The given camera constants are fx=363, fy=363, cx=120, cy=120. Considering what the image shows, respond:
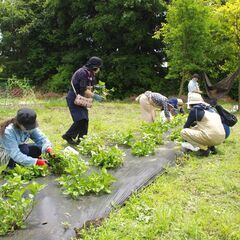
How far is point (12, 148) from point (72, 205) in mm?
1052

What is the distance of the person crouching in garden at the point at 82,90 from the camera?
5.76m

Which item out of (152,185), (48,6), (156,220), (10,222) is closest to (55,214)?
(10,222)

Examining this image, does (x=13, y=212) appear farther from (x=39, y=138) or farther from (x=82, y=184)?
(x=39, y=138)

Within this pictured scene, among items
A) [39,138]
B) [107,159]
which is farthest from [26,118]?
[107,159]

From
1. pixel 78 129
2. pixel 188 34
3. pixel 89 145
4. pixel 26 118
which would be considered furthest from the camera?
pixel 188 34

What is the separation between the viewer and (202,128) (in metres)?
5.44

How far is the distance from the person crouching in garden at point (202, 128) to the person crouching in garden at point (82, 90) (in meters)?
1.60

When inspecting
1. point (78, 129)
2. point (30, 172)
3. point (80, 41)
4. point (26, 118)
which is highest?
point (26, 118)

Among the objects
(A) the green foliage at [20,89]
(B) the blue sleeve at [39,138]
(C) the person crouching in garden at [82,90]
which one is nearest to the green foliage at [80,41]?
(A) the green foliage at [20,89]

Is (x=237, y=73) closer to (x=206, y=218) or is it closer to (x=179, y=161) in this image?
(x=179, y=161)

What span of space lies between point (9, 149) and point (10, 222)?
1.25m

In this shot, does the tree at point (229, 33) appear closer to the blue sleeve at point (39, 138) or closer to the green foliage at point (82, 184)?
the blue sleeve at point (39, 138)

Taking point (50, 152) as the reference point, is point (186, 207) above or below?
below

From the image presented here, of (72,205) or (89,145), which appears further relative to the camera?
(89,145)
